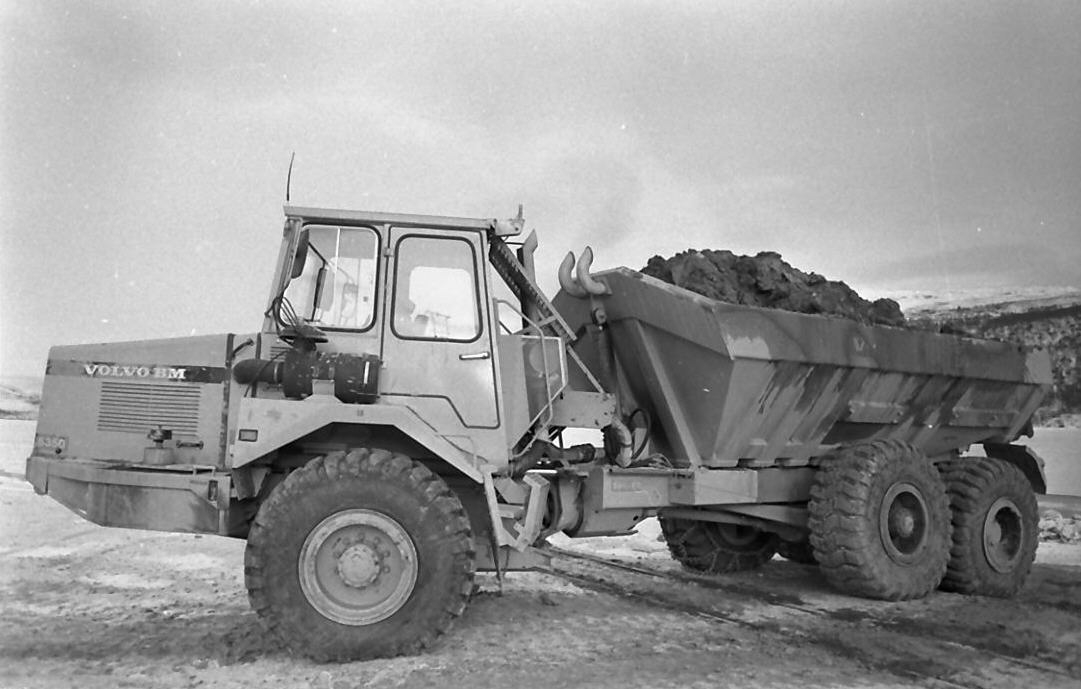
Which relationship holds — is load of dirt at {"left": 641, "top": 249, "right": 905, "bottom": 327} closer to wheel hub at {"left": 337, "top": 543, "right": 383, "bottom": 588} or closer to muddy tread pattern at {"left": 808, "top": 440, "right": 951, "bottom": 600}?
muddy tread pattern at {"left": 808, "top": 440, "right": 951, "bottom": 600}

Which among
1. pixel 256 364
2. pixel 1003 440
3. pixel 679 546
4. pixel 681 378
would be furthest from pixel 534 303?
pixel 1003 440

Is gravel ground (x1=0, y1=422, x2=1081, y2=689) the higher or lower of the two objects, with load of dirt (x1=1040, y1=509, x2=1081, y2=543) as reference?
lower

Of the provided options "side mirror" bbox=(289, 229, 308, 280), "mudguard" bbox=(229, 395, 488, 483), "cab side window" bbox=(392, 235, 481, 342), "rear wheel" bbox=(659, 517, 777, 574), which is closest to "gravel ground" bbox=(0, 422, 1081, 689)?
"rear wheel" bbox=(659, 517, 777, 574)

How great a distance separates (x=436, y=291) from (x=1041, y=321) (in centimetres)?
785

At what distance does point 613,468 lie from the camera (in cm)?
559

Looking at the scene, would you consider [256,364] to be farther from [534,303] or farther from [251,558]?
[534,303]

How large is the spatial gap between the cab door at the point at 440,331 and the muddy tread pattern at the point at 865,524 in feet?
9.30

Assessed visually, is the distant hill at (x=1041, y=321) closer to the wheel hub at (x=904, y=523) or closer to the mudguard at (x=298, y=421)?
the wheel hub at (x=904, y=523)

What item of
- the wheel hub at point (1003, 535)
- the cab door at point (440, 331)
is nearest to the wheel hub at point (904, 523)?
the wheel hub at point (1003, 535)

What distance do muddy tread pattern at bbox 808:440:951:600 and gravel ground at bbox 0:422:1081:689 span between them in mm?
190

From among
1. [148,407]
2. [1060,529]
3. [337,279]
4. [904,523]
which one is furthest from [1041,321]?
[148,407]

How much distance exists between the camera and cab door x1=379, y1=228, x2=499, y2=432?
4746mm

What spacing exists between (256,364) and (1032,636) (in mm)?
4994

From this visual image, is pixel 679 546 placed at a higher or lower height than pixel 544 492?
lower
